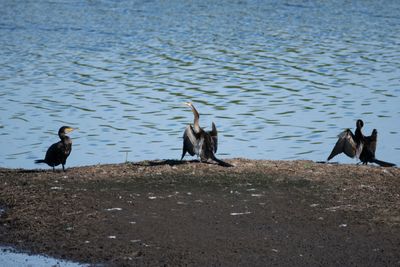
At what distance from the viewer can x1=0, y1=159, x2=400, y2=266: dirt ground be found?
1174 centimetres

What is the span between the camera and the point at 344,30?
3866 centimetres

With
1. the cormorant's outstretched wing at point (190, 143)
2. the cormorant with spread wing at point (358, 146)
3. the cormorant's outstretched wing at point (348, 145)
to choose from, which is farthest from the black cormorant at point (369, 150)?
the cormorant's outstretched wing at point (190, 143)

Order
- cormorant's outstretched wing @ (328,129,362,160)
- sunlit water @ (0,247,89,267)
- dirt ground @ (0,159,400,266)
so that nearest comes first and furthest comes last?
sunlit water @ (0,247,89,267) < dirt ground @ (0,159,400,266) < cormorant's outstretched wing @ (328,129,362,160)

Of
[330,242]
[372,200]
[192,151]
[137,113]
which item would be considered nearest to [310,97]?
[137,113]

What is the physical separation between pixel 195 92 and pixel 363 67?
22.6 ft

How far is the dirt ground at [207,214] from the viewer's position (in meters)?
11.7

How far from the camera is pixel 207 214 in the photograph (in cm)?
1327

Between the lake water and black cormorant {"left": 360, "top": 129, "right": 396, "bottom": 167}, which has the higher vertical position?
black cormorant {"left": 360, "top": 129, "right": 396, "bottom": 167}

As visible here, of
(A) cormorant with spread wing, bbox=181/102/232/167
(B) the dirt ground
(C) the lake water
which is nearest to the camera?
(B) the dirt ground

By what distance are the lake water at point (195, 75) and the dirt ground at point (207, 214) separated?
405 centimetres

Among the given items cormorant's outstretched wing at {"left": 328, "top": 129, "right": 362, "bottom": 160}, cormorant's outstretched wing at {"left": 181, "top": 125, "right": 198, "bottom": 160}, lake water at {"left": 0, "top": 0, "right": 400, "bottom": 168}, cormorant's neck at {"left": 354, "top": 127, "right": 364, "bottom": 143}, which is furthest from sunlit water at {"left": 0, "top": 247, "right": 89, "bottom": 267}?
cormorant's neck at {"left": 354, "top": 127, "right": 364, "bottom": 143}

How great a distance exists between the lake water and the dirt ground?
405 centimetres

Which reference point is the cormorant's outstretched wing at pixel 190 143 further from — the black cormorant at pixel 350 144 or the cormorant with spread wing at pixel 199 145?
the black cormorant at pixel 350 144

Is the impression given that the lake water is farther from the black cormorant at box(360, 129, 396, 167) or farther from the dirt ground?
the dirt ground
